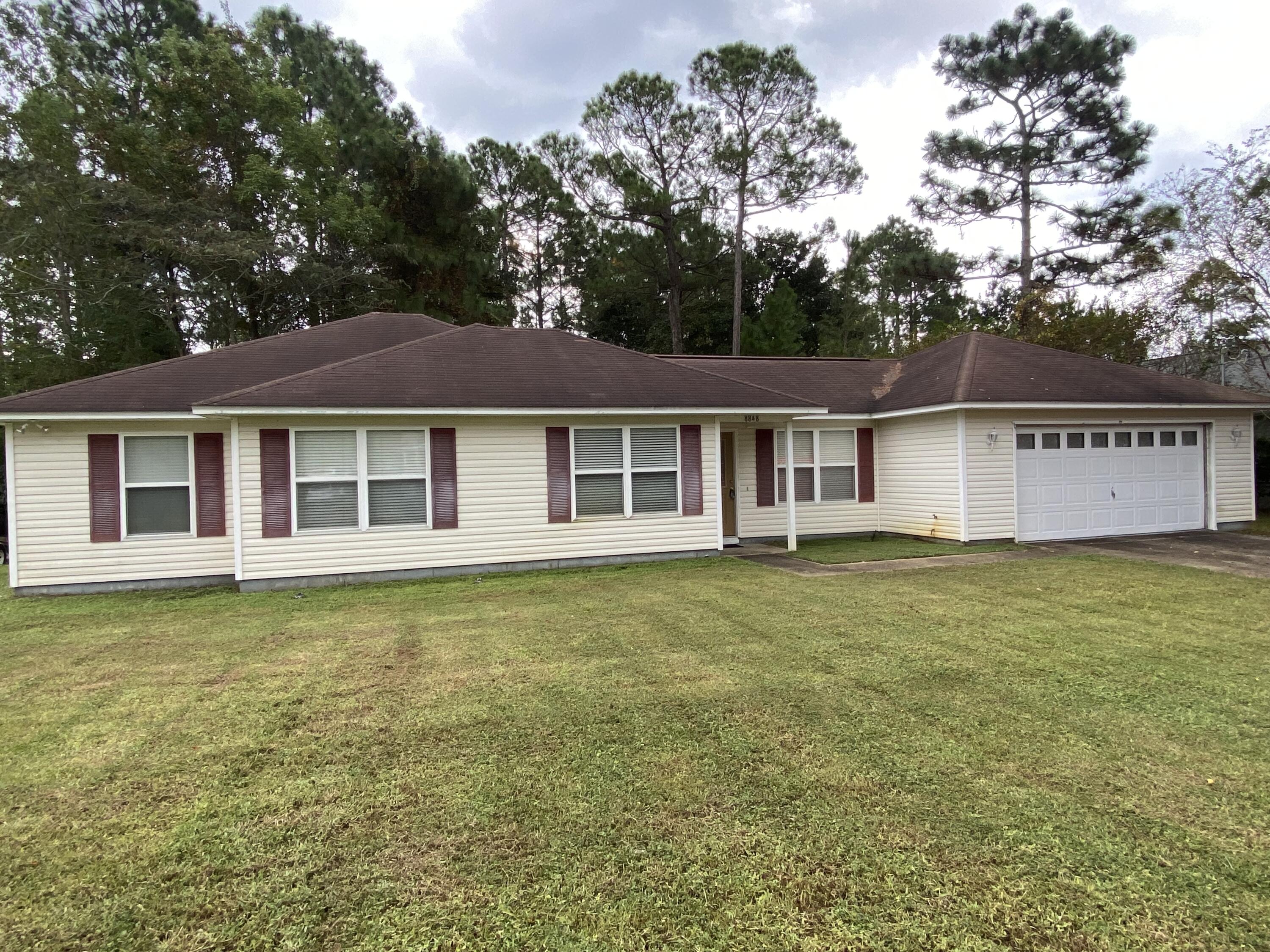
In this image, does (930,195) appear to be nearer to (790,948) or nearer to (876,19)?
(876,19)

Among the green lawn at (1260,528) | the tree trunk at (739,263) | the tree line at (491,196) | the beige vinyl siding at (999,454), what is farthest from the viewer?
the tree trunk at (739,263)

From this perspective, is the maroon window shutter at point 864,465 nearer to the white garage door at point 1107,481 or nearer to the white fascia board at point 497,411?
the white fascia board at point 497,411

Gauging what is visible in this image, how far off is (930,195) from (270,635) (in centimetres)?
2682

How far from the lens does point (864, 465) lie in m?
13.8

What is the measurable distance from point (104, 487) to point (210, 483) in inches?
50.5

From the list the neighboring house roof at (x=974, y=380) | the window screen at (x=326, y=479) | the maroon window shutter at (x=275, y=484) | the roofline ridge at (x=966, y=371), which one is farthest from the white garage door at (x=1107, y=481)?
the maroon window shutter at (x=275, y=484)

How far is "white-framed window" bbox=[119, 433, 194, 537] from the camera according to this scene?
31.5 ft

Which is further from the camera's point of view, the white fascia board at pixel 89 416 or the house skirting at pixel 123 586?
the house skirting at pixel 123 586

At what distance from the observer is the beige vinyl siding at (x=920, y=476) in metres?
12.1

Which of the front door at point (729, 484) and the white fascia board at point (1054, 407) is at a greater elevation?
the white fascia board at point (1054, 407)

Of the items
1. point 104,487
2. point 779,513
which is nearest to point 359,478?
point 104,487

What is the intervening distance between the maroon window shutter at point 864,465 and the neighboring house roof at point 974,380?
0.56m

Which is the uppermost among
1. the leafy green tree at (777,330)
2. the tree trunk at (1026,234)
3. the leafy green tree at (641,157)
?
the leafy green tree at (641,157)

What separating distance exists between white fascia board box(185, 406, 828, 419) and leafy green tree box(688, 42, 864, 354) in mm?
15718
